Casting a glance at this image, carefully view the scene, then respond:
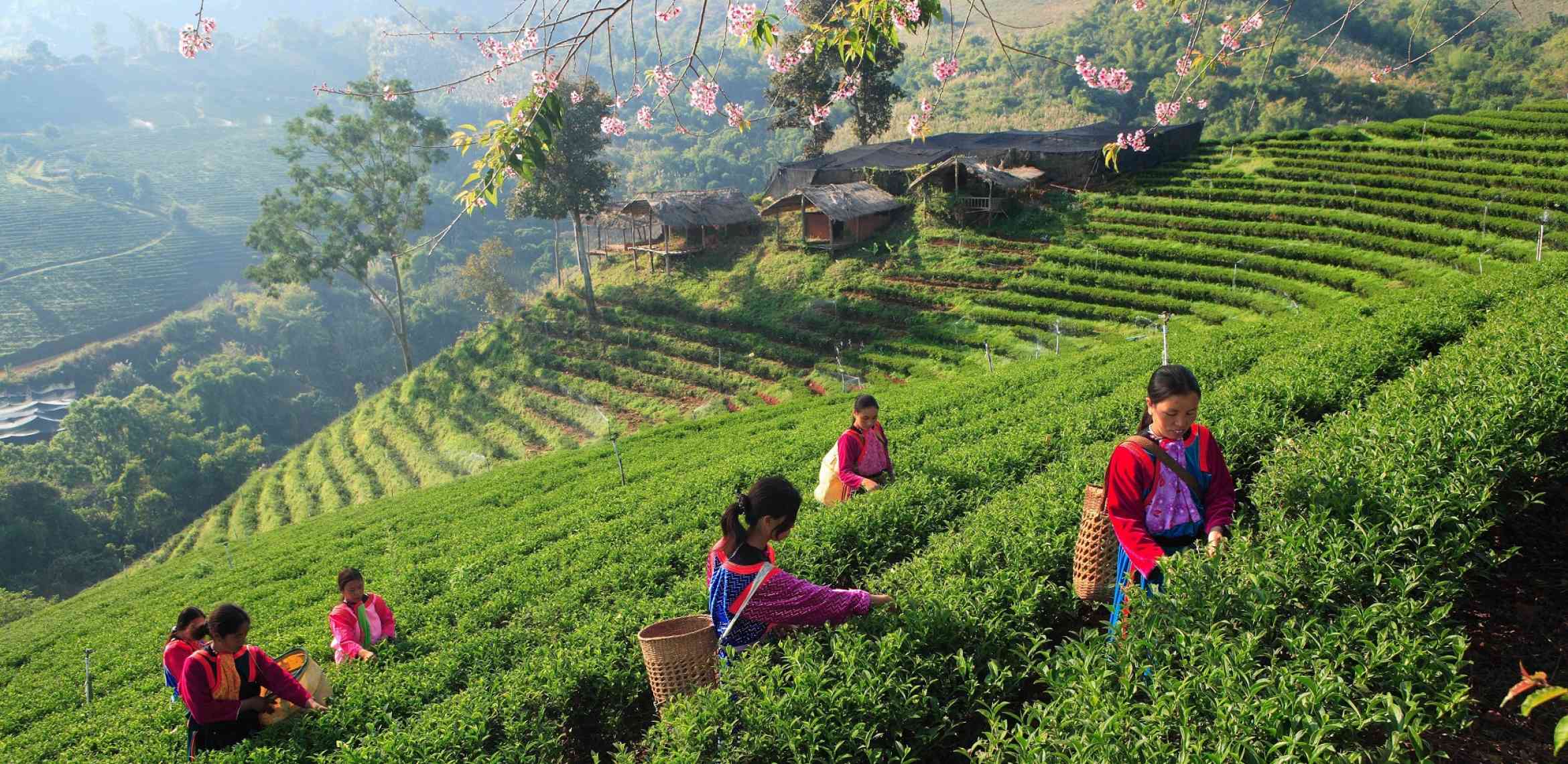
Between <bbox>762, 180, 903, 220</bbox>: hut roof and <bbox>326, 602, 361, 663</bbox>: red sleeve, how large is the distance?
27.2 metres

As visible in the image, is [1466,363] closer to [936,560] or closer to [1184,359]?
[936,560]

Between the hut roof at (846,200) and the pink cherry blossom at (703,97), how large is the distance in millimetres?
25512

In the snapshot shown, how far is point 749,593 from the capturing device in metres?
4.38

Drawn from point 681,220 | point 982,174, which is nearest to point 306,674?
point 982,174

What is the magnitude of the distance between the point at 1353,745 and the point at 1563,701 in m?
1.75

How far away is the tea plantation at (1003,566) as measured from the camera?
354 cm

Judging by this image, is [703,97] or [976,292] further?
[976,292]

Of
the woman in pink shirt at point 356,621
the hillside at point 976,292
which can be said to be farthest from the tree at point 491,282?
the woman in pink shirt at point 356,621

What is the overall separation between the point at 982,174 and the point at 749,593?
29957 millimetres

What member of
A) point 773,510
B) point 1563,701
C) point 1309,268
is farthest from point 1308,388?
point 1309,268

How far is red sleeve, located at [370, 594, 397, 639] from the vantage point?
7666mm

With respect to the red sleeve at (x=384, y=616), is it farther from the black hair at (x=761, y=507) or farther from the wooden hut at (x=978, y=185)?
the wooden hut at (x=978, y=185)

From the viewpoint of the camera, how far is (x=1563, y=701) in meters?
3.87

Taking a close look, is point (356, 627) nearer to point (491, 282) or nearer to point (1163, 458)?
point (1163, 458)
